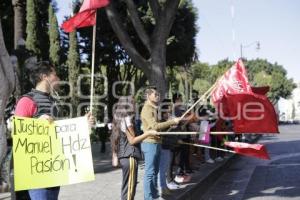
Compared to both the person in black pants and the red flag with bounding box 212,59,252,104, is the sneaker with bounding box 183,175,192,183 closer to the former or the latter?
the red flag with bounding box 212,59,252,104

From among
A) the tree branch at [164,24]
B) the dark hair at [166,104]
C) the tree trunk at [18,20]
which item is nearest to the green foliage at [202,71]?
the tree trunk at [18,20]

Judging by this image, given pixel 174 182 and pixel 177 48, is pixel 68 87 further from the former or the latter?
pixel 174 182

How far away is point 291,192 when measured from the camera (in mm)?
9367

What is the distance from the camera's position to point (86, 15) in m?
6.99

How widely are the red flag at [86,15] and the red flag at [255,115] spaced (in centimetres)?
262

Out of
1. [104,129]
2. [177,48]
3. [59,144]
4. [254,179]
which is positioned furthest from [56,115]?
[177,48]

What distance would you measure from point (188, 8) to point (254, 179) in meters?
20.9

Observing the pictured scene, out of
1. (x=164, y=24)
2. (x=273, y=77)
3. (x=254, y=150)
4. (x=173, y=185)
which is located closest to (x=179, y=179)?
(x=173, y=185)

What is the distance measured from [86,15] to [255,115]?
298 centimetres

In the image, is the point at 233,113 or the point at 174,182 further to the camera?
the point at 174,182

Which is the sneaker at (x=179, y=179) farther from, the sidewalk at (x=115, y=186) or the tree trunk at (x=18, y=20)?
the tree trunk at (x=18, y=20)

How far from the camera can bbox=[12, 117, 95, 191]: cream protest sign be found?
4.41 metres

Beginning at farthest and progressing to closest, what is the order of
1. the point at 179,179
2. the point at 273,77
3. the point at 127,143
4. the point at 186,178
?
1. the point at 273,77
2. the point at 186,178
3. the point at 179,179
4. the point at 127,143

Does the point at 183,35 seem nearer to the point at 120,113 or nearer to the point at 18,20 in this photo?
the point at 18,20
